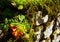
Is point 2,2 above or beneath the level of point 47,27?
above

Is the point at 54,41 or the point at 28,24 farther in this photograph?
the point at 54,41

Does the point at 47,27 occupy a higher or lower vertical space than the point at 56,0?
lower

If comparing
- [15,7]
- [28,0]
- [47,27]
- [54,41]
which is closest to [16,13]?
[15,7]

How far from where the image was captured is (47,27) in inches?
154

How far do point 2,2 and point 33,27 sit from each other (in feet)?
2.25

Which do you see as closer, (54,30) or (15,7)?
(15,7)

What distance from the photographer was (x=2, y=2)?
3848mm

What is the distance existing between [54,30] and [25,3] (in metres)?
0.73

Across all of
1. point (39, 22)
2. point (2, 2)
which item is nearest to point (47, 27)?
point (39, 22)

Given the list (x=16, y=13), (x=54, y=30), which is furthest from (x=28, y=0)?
(x=54, y=30)

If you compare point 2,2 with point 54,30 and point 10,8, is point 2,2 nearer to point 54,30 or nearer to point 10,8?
point 10,8

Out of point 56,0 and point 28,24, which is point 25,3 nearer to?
point 28,24

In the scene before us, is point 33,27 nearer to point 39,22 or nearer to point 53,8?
point 39,22

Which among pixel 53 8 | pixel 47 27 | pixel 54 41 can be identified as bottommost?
pixel 54 41
